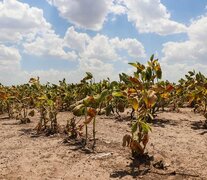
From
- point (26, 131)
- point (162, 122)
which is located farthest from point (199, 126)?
point (26, 131)

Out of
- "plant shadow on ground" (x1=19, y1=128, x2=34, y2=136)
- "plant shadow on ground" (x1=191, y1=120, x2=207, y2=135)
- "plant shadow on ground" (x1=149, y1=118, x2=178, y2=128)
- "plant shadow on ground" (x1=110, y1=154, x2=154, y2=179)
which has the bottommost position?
"plant shadow on ground" (x1=110, y1=154, x2=154, y2=179)

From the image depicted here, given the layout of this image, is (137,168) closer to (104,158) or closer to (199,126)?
(104,158)

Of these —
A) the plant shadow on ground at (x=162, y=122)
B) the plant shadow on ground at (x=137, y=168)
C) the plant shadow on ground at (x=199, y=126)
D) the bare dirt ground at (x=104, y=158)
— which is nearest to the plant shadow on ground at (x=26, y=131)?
the bare dirt ground at (x=104, y=158)

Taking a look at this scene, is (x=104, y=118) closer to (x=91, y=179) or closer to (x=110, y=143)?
(x=110, y=143)

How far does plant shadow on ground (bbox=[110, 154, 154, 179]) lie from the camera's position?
179 inches

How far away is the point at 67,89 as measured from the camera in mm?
11766

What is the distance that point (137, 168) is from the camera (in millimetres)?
4770

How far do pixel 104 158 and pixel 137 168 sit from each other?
0.57 meters

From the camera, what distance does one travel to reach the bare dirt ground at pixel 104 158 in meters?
4.59

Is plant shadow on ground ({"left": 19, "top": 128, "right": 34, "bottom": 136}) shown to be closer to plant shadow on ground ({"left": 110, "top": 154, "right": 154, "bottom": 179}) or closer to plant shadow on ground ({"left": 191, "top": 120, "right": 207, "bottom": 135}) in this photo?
plant shadow on ground ({"left": 110, "top": 154, "right": 154, "bottom": 179})

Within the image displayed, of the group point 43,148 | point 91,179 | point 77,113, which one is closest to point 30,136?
point 43,148

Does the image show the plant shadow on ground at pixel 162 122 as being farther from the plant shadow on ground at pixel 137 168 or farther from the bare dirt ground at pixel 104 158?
the plant shadow on ground at pixel 137 168

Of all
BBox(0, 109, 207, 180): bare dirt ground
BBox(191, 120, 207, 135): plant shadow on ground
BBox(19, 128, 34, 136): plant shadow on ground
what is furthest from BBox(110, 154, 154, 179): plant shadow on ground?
BBox(19, 128, 34, 136): plant shadow on ground

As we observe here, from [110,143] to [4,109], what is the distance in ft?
22.4
